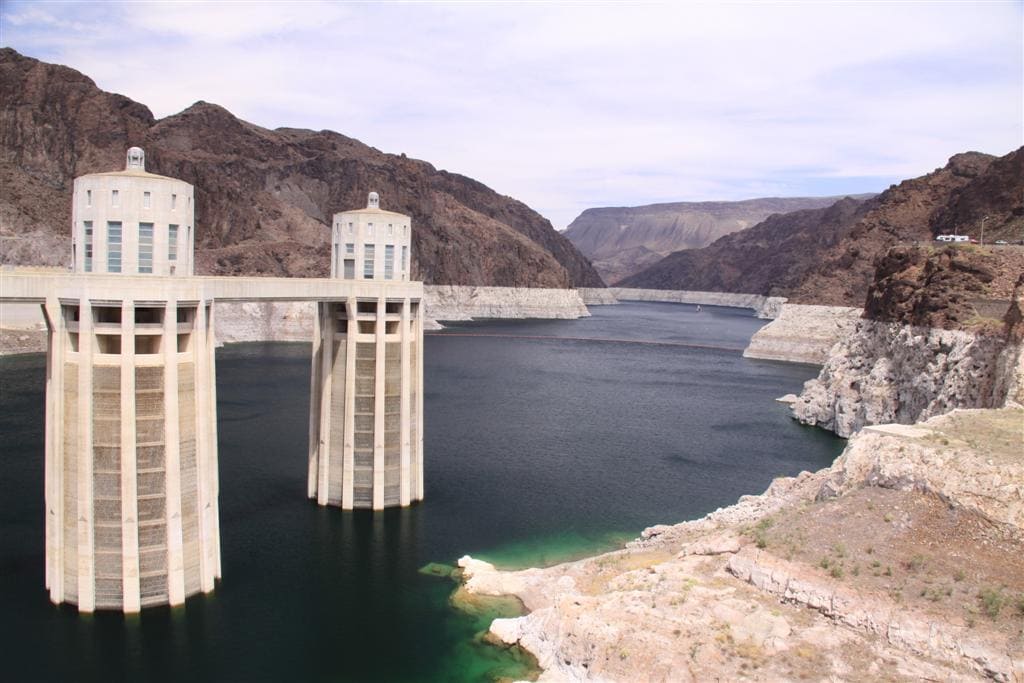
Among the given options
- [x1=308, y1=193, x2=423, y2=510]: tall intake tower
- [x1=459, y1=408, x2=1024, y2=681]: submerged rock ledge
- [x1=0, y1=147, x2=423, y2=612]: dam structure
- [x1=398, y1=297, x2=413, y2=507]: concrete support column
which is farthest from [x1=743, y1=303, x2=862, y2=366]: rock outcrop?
[x1=0, y1=147, x2=423, y2=612]: dam structure

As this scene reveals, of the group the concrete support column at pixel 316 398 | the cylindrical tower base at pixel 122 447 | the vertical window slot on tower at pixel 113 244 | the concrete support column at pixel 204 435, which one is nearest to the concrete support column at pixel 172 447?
the cylindrical tower base at pixel 122 447

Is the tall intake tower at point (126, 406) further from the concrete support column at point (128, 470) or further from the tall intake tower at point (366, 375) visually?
the tall intake tower at point (366, 375)

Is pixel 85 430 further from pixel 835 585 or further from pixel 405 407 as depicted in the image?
pixel 835 585

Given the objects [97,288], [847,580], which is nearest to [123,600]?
[97,288]

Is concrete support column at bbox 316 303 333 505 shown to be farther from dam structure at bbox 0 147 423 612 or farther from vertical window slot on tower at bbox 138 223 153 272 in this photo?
vertical window slot on tower at bbox 138 223 153 272

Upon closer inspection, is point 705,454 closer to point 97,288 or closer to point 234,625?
point 234,625

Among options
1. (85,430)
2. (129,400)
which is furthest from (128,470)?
(129,400)
